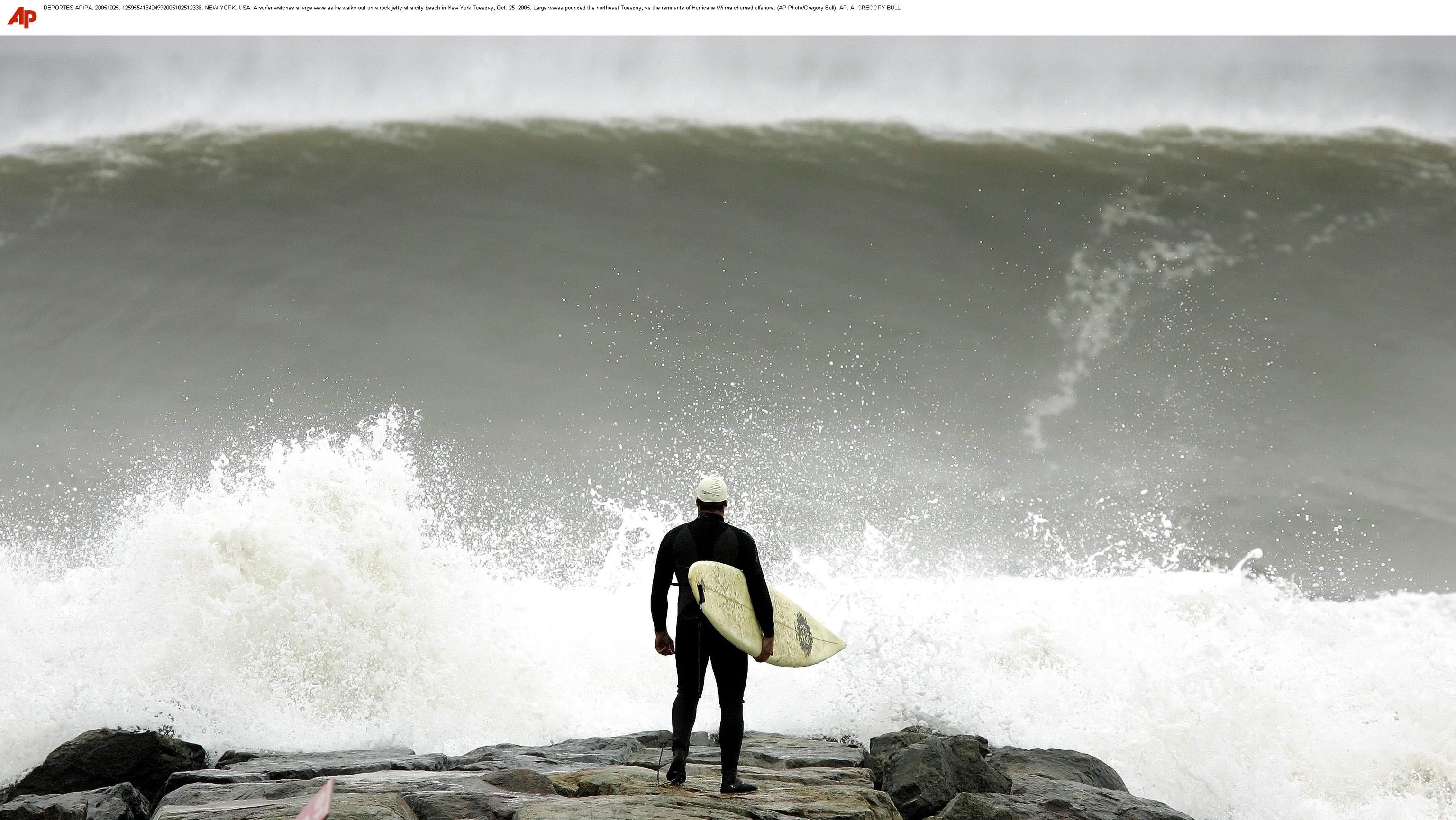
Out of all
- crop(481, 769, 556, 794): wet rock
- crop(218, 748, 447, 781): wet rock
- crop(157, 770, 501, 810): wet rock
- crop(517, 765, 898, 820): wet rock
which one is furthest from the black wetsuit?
crop(218, 748, 447, 781): wet rock

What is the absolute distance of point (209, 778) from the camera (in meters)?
4.10

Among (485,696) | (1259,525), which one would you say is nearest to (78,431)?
(485,696)

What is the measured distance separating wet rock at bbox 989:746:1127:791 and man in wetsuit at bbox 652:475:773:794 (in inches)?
71.2

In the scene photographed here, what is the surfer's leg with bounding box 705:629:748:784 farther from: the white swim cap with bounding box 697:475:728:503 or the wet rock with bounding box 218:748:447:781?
the wet rock with bounding box 218:748:447:781

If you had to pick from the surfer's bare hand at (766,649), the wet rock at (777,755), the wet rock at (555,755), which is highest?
the surfer's bare hand at (766,649)

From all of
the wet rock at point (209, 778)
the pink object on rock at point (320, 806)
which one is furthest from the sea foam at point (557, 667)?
the pink object on rock at point (320, 806)

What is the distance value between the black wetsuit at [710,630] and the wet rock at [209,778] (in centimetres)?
161

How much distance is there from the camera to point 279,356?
11.9m

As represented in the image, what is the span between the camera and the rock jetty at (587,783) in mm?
3467

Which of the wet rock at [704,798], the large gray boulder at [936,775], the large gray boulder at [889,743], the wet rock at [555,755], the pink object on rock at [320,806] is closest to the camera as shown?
the pink object on rock at [320,806]

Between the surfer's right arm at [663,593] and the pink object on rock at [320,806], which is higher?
the surfer's right arm at [663,593]

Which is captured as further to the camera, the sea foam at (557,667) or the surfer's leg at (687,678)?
the sea foam at (557,667)

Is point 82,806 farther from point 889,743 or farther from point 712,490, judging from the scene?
point 889,743

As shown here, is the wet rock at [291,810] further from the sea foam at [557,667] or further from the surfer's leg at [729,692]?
the sea foam at [557,667]
